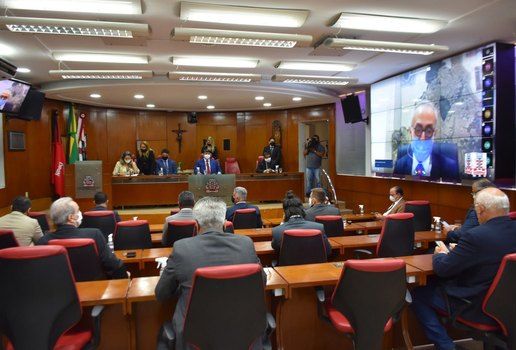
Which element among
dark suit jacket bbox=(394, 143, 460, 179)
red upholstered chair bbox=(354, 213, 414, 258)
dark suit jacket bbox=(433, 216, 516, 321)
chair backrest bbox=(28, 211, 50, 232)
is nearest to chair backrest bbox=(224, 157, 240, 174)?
dark suit jacket bbox=(394, 143, 460, 179)

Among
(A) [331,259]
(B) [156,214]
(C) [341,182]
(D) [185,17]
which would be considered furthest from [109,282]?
(C) [341,182]

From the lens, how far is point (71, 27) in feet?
13.3

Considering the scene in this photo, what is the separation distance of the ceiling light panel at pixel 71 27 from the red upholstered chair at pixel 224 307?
11.3ft

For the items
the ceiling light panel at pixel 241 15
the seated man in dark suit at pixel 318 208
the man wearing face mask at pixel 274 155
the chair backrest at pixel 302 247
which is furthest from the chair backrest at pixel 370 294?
the man wearing face mask at pixel 274 155

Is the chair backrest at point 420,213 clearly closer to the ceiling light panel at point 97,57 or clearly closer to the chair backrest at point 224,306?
the chair backrest at point 224,306

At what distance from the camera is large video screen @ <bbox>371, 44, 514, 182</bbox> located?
5609 millimetres

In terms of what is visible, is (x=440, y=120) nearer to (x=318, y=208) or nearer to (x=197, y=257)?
(x=318, y=208)

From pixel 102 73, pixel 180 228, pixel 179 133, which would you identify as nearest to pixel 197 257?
pixel 180 228

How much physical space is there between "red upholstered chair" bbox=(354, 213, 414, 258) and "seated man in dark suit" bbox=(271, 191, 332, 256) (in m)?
0.65

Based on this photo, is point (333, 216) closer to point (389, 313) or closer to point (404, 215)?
point (404, 215)

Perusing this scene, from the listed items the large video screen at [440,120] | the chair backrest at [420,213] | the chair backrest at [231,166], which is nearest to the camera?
the chair backrest at [420,213]

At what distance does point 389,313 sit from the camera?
2146 mm

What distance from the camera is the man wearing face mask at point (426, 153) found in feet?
20.8

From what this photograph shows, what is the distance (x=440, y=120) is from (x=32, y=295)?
260 inches
